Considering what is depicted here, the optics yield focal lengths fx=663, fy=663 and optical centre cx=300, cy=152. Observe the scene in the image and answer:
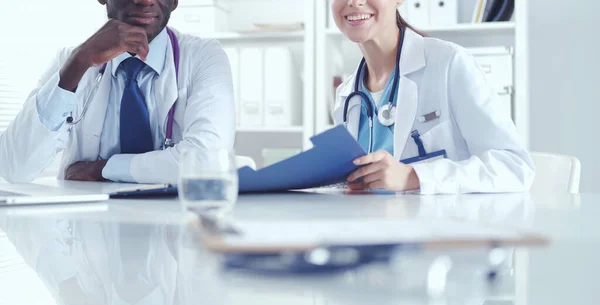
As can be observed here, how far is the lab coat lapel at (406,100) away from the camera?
1654 mm

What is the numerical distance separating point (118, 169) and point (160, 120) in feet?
0.90

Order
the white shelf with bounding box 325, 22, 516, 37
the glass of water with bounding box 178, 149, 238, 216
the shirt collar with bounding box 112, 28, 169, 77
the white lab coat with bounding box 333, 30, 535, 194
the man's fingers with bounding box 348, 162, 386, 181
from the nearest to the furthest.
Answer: the glass of water with bounding box 178, 149, 238, 216 < the man's fingers with bounding box 348, 162, 386, 181 < the white lab coat with bounding box 333, 30, 535, 194 < the shirt collar with bounding box 112, 28, 169, 77 < the white shelf with bounding box 325, 22, 516, 37

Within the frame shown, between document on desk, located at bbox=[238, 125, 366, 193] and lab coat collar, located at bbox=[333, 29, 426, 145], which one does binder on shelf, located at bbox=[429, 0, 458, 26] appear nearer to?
lab coat collar, located at bbox=[333, 29, 426, 145]

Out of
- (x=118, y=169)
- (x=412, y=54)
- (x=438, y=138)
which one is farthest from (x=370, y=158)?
(x=118, y=169)

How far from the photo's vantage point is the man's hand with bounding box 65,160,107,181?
1.77 meters

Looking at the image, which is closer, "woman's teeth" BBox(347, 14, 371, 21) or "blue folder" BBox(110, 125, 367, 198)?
"blue folder" BBox(110, 125, 367, 198)

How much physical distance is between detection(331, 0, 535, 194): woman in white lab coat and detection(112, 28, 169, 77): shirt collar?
1.81 ft

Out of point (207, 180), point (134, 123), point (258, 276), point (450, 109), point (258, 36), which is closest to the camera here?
point (258, 276)

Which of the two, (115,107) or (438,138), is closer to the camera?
(438,138)

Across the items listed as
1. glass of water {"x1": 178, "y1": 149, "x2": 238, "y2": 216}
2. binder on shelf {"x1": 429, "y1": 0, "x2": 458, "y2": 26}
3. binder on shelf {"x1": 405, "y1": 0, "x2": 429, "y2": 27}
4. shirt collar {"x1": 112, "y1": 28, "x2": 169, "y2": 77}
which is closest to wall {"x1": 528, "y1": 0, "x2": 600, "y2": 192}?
binder on shelf {"x1": 429, "y1": 0, "x2": 458, "y2": 26}

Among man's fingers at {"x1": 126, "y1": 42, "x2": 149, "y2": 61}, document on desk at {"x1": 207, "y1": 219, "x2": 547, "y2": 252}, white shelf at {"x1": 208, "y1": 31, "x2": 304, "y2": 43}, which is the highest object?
white shelf at {"x1": 208, "y1": 31, "x2": 304, "y2": 43}

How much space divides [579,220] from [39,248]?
22.1 inches

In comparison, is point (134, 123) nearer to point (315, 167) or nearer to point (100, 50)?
point (100, 50)

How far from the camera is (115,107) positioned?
1943 millimetres
